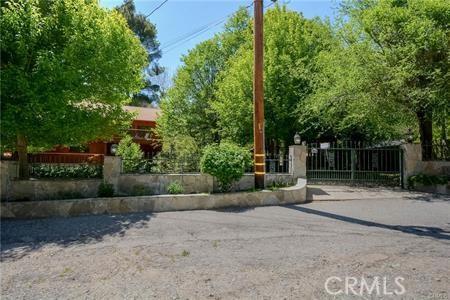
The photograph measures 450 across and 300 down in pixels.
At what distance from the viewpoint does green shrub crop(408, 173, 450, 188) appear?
1323cm

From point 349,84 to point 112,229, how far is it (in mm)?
10098

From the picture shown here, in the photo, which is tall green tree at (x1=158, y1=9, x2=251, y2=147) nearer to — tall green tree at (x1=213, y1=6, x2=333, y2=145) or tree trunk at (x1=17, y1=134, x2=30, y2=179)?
tall green tree at (x1=213, y1=6, x2=333, y2=145)

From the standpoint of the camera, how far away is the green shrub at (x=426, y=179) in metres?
13.2

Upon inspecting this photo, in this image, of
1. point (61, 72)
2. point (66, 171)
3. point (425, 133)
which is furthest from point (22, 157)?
point (425, 133)

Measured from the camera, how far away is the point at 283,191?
11.0 m

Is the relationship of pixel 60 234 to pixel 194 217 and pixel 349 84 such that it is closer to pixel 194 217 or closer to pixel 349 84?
pixel 194 217

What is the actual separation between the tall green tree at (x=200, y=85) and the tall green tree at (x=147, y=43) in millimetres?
8309

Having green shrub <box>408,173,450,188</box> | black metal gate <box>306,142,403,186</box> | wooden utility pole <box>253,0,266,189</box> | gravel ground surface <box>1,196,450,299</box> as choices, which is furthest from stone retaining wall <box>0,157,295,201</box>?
green shrub <box>408,173,450,188</box>

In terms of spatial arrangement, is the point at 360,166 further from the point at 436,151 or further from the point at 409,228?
the point at 409,228

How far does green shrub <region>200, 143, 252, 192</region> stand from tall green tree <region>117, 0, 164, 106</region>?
2473 centimetres

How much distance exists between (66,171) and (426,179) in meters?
12.0

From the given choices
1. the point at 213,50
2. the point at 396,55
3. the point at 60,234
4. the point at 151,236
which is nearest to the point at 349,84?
the point at 396,55

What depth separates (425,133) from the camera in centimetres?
1600

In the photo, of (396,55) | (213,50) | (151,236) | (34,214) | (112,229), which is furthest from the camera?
(213,50)
